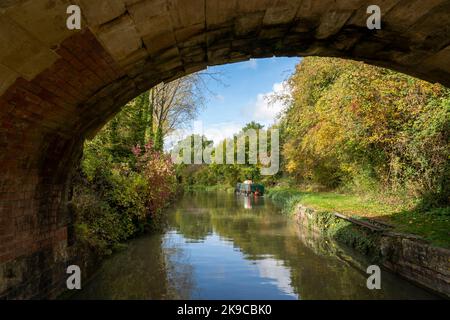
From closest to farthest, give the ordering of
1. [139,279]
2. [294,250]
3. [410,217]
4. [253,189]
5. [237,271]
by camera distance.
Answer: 1. [139,279]
2. [237,271]
3. [410,217]
4. [294,250]
5. [253,189]

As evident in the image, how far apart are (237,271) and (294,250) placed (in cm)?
304

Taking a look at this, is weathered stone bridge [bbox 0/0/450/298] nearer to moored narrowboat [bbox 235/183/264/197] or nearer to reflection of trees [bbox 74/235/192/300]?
reflection of trees [bbox 74/235/192/300]

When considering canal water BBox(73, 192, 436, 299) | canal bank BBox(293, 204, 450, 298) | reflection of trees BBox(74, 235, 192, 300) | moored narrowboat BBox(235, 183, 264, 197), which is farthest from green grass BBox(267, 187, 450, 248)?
moored narrowboat BBox(235, 183, 264, 197)

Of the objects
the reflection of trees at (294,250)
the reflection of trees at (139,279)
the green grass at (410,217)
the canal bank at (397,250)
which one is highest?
the green grass at (410,217)

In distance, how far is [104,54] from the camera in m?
4.29

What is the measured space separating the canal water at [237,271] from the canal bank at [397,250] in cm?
27

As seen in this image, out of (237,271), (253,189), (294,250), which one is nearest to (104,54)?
(237,271)

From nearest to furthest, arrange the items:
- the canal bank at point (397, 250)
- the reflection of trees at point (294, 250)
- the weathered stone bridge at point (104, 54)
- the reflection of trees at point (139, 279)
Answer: the weathered stone bridge at point (104, 54) → the canal bank at point (397, 250) → the reflection of trees at point (139, 279) → the reflection of trees at point (294, 250)

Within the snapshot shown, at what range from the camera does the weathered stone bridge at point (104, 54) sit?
12.3ft

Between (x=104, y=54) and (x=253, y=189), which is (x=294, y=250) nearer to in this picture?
(x=104, y=54)

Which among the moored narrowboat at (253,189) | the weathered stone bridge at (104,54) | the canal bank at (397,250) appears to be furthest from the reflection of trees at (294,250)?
the moored narrowboat at (253,189)

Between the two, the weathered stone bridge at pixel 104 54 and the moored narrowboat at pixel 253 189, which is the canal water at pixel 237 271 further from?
the moored narrowboat at pixel 253 189

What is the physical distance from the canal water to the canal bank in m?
0.27

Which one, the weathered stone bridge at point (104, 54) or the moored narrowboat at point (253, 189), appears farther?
the moored narrowboat at point (253, 189)
